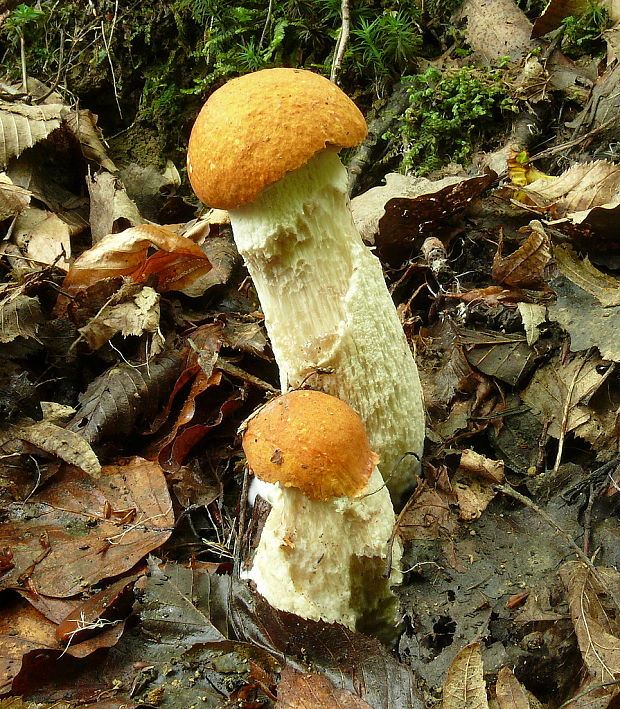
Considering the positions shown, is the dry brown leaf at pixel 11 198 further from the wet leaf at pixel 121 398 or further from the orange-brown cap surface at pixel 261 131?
the orange-brown cap surface at pixel 261 131

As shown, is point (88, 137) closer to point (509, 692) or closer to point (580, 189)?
point (580, 189)

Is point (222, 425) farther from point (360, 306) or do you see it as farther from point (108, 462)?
point (360, 306)

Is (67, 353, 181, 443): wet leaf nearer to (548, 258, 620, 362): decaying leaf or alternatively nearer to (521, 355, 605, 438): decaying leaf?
(521, 355, 605, 438): decaying leaf

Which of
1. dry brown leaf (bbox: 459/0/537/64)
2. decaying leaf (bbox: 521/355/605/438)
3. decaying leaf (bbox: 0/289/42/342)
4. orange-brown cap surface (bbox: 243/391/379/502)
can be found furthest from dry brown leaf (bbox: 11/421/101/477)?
dry brown leaf (bbox: 459/0/537/64)


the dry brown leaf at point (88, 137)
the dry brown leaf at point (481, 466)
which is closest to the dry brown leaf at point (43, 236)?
the dry brown leaf at point (88, 137)

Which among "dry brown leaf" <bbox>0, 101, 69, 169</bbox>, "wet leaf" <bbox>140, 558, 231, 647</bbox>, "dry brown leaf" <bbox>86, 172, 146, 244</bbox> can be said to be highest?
"dry brown leaf" <bbox>0, 101, 69, 169</bbox>

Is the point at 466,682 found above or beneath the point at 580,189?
beneath

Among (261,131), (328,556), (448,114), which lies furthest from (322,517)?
(448,114)
